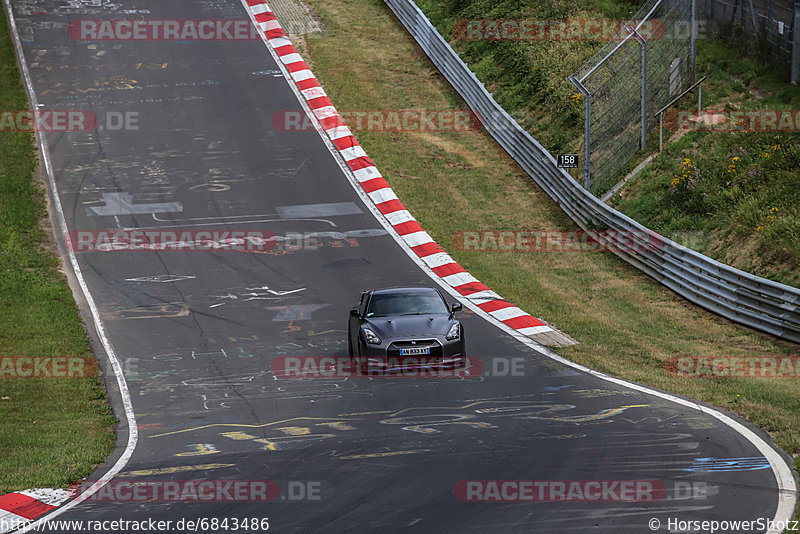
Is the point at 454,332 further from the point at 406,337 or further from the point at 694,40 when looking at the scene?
the point at 694,40

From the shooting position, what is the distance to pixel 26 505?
402 inches

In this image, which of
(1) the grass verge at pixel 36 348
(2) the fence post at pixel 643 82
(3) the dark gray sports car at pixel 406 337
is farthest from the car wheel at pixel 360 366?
(2) the fence post at pixel 643 82

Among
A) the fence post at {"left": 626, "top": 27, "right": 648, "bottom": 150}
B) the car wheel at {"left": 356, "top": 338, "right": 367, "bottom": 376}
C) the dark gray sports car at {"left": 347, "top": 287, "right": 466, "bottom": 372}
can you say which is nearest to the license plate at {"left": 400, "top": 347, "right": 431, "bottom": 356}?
the dark gray sports car at {"left": 347, "top": 287, "right": 466, "bottom": 372}

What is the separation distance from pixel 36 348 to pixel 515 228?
1267 cm

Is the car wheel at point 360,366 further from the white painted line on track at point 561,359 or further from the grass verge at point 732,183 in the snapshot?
the grass verge at point 732,183

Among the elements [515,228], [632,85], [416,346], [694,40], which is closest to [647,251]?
[515,228]

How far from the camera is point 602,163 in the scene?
83.0ft

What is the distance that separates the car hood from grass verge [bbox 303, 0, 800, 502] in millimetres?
2651

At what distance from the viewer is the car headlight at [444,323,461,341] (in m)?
15.2

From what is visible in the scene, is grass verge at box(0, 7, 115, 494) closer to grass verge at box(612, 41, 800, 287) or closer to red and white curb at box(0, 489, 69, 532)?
red and white curb at box(0, 489, 69, 532)

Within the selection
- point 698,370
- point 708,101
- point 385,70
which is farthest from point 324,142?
point 698,370

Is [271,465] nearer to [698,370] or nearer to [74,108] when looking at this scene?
[698,370]

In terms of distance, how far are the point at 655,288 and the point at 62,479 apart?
46.6ft

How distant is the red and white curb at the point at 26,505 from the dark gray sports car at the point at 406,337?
5.85 meters
